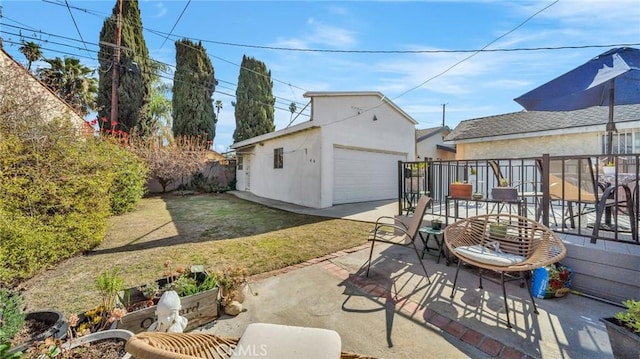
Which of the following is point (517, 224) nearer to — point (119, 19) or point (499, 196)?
point (499, 196)

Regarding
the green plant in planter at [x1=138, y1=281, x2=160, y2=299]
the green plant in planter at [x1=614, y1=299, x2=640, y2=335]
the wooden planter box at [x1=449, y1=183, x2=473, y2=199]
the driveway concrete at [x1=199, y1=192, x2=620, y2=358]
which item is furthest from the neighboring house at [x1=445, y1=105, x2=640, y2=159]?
the green plant in planter at [x1=138, y1=281, x2=160, y2=299]

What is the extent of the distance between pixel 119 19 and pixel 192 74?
21.5ft

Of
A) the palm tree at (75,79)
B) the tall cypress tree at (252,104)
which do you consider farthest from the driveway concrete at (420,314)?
the tall cypress tree at (252,104)

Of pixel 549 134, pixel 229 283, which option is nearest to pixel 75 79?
pixel 229 283

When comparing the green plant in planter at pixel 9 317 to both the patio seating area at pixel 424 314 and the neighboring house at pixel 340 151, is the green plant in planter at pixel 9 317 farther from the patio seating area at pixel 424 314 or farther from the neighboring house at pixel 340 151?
the neighboring house at pixel 340 151

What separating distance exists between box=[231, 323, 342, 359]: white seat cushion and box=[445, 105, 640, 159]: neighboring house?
9863 mm

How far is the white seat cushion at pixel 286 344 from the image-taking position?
1068 mm

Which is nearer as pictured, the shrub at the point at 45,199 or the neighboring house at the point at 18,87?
the shrub at the point at 45,199

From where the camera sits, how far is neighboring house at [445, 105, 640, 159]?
7484 mm

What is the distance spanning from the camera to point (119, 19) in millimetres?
11992

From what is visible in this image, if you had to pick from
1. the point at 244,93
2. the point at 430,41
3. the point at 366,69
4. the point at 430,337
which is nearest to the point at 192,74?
the point at 244,93

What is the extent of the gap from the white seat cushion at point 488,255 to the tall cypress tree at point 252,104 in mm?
20579

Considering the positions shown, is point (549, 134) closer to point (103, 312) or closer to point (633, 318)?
point (633, 318)

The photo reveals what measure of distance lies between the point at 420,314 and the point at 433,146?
15.1m
